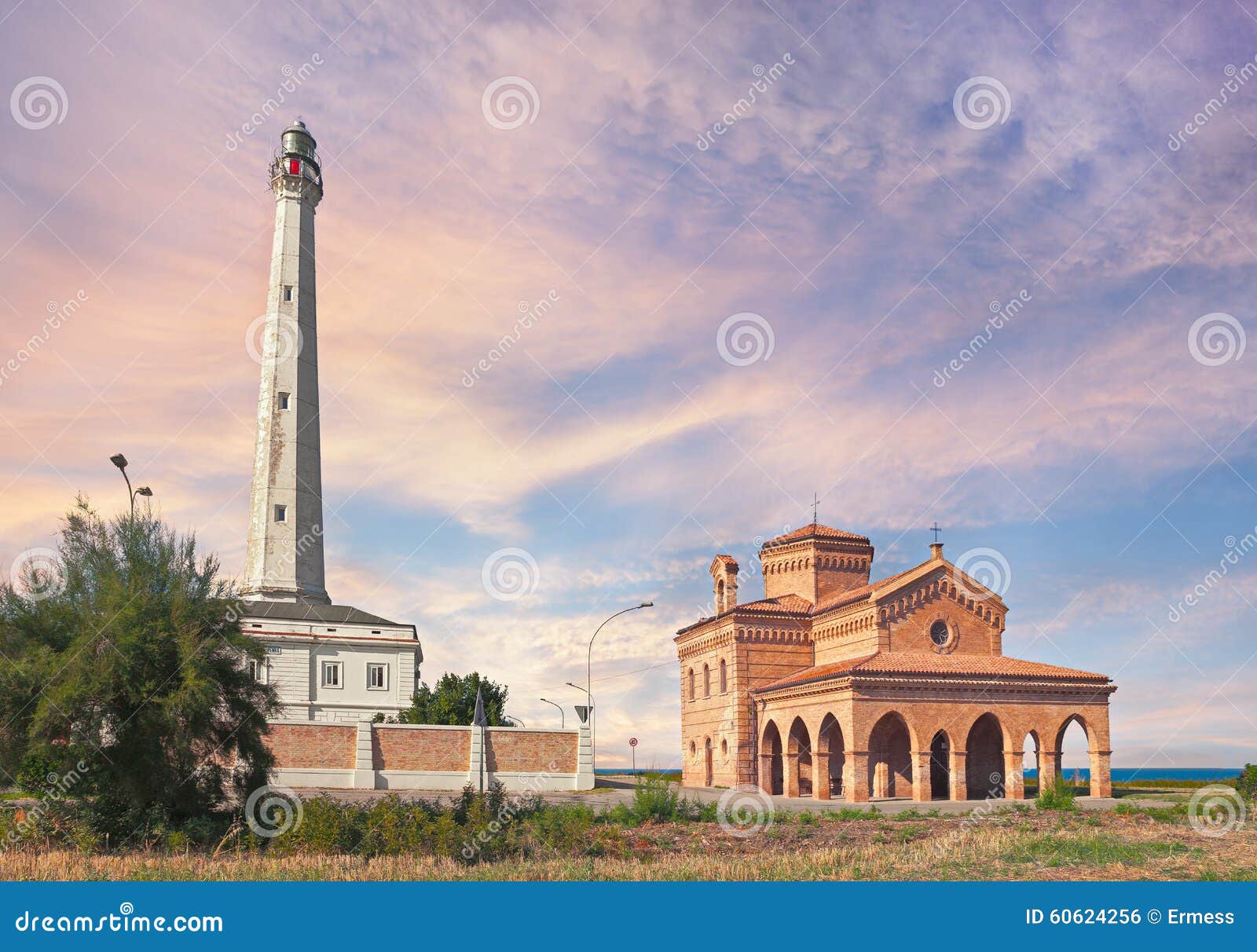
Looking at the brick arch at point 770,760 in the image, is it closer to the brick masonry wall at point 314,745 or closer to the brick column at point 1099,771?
the brick column at point 1099,771

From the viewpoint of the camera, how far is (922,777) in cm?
3319

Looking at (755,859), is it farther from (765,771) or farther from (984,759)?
(984,759)

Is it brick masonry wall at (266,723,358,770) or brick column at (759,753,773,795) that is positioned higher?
brick masonry wall at (266,723,358,770)

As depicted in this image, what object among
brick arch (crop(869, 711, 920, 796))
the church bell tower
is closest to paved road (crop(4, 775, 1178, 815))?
brick arch (crop(869, 711, 920, 796))

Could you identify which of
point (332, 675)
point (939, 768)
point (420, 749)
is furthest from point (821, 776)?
point (332, 675)

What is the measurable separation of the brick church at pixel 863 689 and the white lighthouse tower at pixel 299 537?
13.3m

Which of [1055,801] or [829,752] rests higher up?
[829,752]

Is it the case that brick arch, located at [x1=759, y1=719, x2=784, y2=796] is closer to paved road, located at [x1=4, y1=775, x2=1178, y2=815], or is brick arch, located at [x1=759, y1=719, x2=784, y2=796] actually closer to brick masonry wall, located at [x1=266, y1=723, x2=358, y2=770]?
paved road, located at [x1=4, y1=775, x2=1178, y2=815]

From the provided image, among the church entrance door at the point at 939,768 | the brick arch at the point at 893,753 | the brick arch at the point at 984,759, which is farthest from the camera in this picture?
the brick arch at the point at 984,759

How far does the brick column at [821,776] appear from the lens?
1337 inches

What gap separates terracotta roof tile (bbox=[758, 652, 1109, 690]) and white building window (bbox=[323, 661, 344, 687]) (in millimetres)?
17469

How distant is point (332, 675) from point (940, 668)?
23.2m

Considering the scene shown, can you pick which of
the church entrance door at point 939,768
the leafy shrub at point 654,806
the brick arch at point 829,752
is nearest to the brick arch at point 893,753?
the church entrance door at point 939,768

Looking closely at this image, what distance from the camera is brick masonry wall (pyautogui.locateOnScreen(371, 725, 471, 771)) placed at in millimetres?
33281
